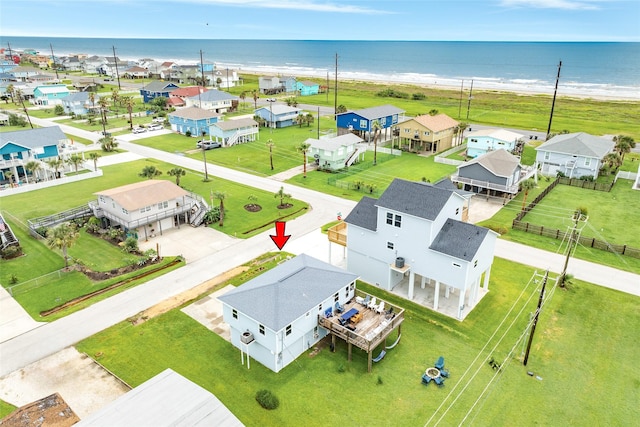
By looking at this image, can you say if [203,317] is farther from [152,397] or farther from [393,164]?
[393,164]

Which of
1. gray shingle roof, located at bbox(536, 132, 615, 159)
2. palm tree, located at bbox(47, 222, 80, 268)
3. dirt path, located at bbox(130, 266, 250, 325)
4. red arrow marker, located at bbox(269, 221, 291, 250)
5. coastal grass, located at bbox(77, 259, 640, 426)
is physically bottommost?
coastal grass, located at bbox(77, 259, 640, 426)

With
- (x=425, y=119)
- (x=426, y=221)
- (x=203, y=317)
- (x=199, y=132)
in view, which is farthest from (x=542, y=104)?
(x=203, y=317)

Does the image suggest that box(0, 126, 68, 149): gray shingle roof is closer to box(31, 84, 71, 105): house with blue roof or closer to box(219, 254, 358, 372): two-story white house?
box(219, 254, 358, 372): two-story white house

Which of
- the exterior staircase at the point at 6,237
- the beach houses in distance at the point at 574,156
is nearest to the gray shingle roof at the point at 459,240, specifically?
the exterior staircase at the point at 6,237

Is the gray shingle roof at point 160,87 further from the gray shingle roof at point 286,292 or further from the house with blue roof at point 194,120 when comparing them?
the gray shingle roof at point 286,292

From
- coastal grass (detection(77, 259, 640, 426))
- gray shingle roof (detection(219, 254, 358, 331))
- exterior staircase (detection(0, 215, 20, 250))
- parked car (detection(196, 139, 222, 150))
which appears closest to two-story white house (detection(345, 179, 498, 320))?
coastal grass (detection(77, 259, 640, 426))

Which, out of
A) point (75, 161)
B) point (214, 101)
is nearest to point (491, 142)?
point (75, 161)
